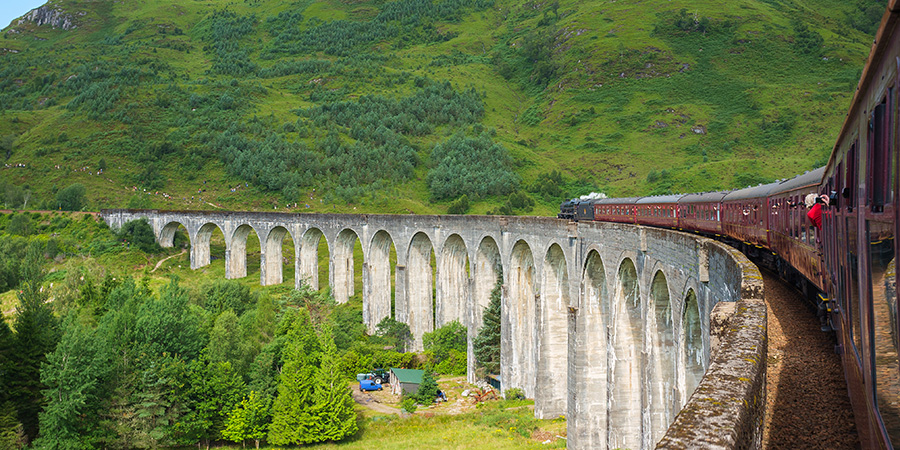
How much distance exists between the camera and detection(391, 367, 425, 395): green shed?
3516cm

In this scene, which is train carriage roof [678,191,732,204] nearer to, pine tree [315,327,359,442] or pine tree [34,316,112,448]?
pine tree [315,327,359,442]

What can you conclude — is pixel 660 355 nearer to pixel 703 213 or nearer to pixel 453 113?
pixel 703 213

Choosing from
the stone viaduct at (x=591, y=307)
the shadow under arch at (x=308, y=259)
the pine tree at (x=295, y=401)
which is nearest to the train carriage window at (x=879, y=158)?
the stone viaduct at (x=591, y=307)

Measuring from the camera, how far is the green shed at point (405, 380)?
35.2m

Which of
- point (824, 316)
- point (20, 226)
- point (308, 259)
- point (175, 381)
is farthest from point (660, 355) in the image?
point (20, 226)

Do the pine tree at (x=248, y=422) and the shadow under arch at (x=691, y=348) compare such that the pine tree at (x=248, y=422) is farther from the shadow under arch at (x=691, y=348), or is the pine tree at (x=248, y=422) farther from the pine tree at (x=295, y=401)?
the shadow under arch at (x=691, y=348)

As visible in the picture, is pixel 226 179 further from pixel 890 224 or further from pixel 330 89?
pixel 890 224

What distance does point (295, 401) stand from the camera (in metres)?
30.4

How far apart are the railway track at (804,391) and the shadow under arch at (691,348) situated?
5444mm

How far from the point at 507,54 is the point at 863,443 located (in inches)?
6495

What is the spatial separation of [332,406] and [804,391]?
2634cm

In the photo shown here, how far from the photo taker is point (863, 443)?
16.2 ft

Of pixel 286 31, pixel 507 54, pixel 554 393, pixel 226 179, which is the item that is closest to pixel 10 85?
pixel 286 31

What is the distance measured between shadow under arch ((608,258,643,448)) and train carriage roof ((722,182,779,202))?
4.82 m
